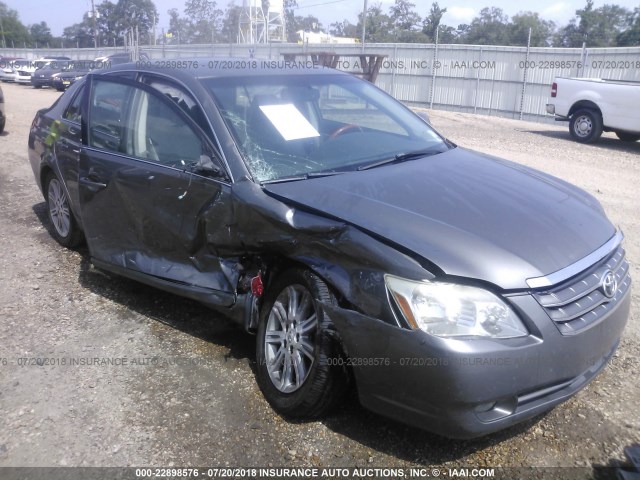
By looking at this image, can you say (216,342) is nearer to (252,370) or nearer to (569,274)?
(252,370)

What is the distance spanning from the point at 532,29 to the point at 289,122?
148 ft

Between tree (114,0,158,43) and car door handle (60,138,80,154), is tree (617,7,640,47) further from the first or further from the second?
tree (114,0,158,43)

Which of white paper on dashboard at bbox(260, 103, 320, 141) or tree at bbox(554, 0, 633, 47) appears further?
tree at bbox(554, 0, 633, 47)

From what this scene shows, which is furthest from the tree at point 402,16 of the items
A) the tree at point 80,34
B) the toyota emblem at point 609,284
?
the toyota emblem at point 609,284

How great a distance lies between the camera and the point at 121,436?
3.11 metres

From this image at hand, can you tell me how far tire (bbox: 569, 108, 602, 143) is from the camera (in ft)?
43.7

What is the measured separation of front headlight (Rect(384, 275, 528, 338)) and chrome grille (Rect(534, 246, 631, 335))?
0.19 metres

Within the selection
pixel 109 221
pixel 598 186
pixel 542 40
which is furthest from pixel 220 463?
pixel 542 40

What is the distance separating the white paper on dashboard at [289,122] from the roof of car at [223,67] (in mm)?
375

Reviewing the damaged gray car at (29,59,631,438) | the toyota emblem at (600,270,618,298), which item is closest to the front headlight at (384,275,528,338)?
the damaged gray car at (29,59,631,438)

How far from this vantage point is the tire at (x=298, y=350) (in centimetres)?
295

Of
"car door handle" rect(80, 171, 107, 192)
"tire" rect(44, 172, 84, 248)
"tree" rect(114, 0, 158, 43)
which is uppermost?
"tree" rect(114, 0, 158, 43)

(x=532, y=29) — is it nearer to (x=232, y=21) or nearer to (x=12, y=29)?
(x=232, y=21)

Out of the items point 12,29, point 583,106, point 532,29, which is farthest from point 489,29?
point 12,29
